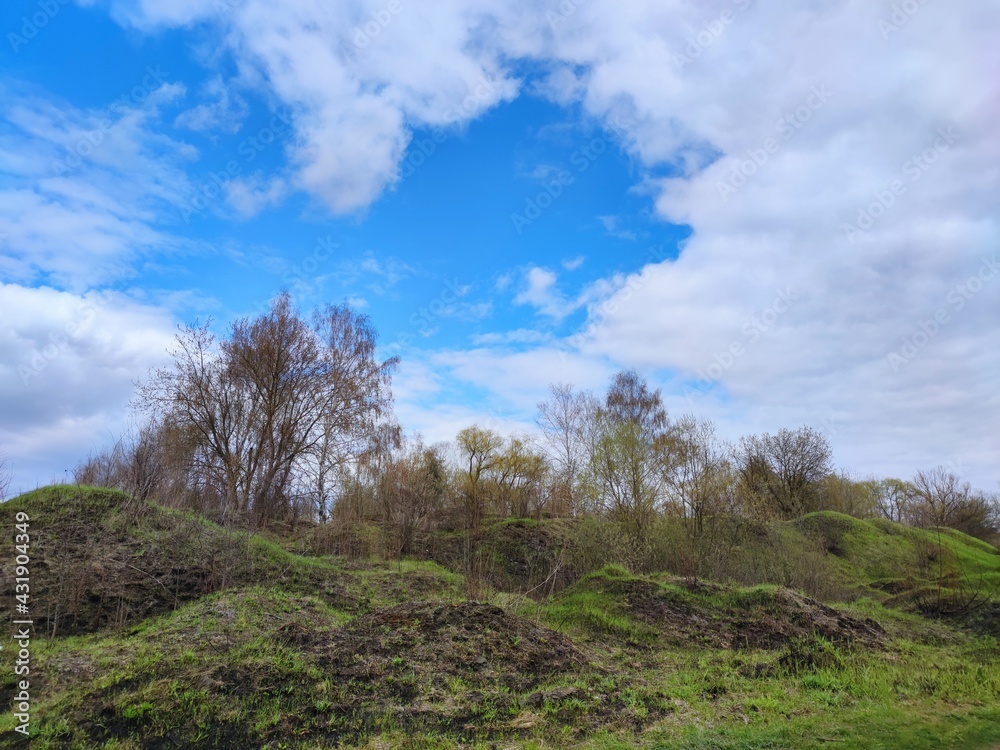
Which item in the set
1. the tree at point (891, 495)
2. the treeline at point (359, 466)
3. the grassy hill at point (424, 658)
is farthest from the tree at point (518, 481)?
the tree at point (891, 495)

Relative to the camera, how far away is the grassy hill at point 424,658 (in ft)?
20.4

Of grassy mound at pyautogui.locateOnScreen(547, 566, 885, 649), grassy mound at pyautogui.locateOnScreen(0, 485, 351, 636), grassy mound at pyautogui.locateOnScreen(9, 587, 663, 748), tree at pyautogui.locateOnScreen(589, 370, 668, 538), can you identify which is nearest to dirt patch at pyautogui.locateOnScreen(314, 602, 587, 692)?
grassy mound at pyautogui.locateOnScreen(9, 587, 663, 748)

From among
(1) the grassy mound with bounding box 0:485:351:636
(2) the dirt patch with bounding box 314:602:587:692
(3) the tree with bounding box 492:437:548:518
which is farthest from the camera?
(3) the tree with bounding box 492:437:548:518

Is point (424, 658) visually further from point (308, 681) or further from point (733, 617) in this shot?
point (733, 617)

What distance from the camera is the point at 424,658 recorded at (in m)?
8.11

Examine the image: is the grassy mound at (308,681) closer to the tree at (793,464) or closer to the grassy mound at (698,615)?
the grassy mound at (698,615)

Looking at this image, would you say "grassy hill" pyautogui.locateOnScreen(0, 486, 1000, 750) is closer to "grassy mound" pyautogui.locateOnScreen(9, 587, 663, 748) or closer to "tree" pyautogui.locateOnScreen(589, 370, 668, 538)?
"grassy mound" pyautogui.locateOnScreen(9, 587, 663, 748)

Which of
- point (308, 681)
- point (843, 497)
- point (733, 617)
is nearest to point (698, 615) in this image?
point (733, 617)

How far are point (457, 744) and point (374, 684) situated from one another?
165 cm

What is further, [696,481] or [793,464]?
[793,464]

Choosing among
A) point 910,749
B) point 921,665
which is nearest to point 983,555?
point 921,665

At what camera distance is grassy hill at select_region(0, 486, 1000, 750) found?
621 centimetres

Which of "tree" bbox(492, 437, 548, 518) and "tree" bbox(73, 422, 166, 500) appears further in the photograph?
"tree" bbox(492, 437, 548, 518)

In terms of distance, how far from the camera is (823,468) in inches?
1517
